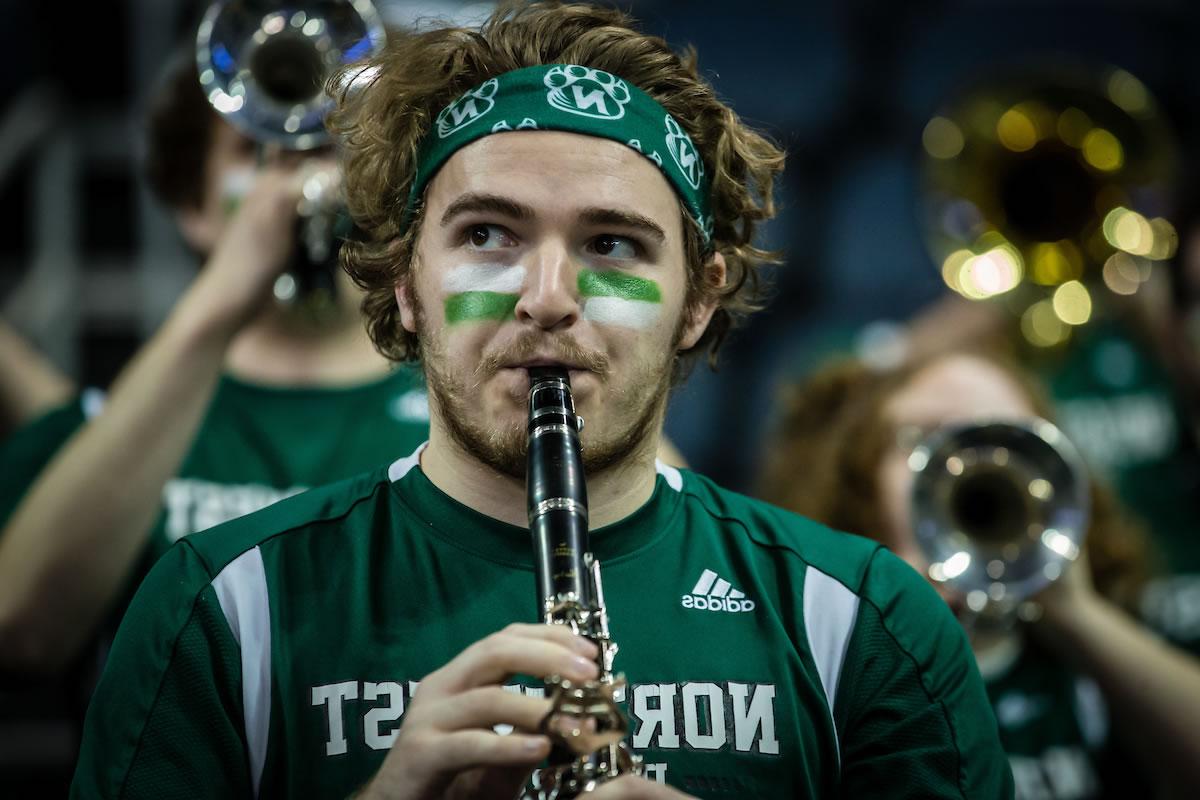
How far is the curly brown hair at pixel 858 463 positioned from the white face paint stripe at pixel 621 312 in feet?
5.72

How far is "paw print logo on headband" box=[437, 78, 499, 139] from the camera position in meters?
2.14

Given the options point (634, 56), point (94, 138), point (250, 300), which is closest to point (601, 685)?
point (634, 56)

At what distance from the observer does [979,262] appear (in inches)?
203

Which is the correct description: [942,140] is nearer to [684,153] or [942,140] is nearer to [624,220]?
[684,153]

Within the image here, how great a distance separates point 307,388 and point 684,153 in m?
1.48

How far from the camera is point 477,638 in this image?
200 cm

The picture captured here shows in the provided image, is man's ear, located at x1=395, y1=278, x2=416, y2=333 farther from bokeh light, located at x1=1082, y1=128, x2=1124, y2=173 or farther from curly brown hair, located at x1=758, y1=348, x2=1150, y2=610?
bokeh light, located at x1=1082, y1=128, x2=1124, y2=173

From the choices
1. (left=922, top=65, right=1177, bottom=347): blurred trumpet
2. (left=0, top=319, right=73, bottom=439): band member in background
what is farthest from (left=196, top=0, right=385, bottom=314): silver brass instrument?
(left=922, top=65, right=1177, bottom=347): blurred trumpet

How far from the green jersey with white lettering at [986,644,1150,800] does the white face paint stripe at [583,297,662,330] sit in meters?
1.85

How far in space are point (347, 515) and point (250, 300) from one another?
97 cm

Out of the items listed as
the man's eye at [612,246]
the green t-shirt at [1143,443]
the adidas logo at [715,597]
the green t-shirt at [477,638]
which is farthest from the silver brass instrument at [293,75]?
the green t-shirt at [1143,443]

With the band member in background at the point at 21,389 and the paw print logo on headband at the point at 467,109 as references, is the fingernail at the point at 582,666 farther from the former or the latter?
the band member in background at the point at 21,389

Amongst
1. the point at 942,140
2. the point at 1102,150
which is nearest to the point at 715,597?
the point at 942,140

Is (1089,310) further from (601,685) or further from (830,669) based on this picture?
(601,685)
